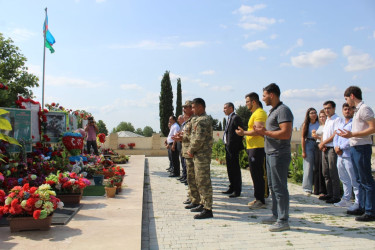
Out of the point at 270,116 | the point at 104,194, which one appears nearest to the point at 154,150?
the point at 104,194

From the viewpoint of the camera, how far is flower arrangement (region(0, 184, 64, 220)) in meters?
3.38

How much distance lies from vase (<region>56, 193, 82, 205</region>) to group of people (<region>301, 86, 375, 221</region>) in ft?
12.9

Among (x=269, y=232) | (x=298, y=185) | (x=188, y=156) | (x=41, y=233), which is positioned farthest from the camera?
(x=298, y=185)

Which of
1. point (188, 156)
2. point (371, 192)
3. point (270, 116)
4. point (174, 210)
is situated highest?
point (270, 116)

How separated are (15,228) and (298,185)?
6.13 m

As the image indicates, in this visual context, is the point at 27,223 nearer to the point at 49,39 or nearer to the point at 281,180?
the point at 281,180

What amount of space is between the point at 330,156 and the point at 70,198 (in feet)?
14.5

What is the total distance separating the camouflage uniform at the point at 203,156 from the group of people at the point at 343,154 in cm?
182

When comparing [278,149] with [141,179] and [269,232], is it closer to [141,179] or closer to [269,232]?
[269,232]

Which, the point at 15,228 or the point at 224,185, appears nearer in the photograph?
the point at 15,228

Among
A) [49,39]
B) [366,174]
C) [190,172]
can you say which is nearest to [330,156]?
[366,174]

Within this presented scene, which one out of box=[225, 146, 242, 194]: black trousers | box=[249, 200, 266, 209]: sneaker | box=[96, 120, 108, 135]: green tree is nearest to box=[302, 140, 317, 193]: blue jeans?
box=[225, 146, 242, 194]: black trousers

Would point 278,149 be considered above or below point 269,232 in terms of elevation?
above

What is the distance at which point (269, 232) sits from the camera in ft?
12.5
